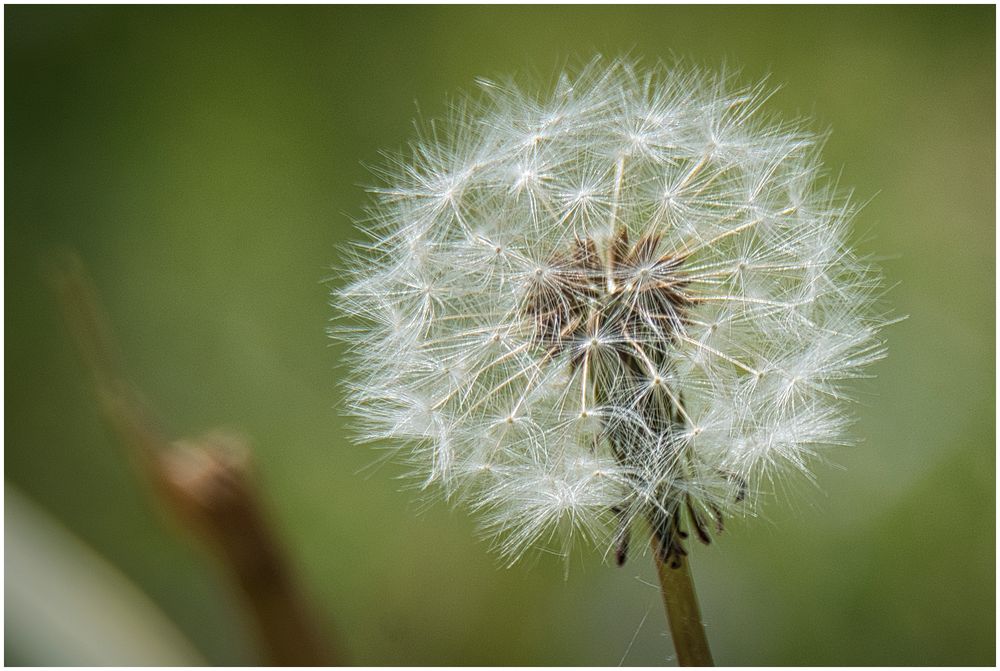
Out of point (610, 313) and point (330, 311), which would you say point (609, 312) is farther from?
point (330, 311)

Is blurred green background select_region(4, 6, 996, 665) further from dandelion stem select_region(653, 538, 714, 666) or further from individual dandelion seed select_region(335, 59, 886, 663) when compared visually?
dandelion stem select_region(653, 538, 714, 666)

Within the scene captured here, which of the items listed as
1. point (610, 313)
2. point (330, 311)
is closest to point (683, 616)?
point (610, 313)

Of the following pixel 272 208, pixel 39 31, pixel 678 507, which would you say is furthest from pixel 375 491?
pixel 39 31

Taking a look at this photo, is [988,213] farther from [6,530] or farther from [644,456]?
[6,530]

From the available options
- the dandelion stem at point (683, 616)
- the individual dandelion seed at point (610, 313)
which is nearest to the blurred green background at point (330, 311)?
the individual dandelion seed at point (610, 313)

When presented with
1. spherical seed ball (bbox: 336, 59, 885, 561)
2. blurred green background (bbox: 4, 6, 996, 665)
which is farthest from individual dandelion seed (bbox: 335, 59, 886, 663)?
blurred green background (bbox: 4, 6, 996, 665)

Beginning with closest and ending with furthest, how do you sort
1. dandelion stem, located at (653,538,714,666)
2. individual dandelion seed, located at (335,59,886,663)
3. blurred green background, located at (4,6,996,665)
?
dandelion stem, located at (653,538,714,666), individual dandelion seed, located at (335,59,886,663), blurred green background, located at (4,6,996,665)

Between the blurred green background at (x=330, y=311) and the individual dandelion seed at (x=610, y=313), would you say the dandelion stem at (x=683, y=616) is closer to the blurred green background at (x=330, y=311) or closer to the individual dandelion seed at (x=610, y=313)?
the individual dandelion seed at (x=610, y=313)
